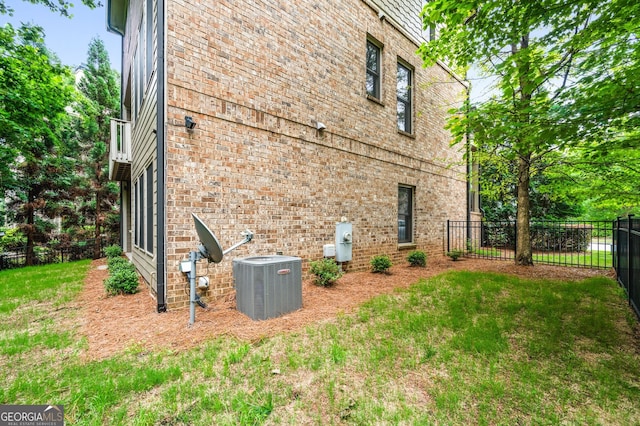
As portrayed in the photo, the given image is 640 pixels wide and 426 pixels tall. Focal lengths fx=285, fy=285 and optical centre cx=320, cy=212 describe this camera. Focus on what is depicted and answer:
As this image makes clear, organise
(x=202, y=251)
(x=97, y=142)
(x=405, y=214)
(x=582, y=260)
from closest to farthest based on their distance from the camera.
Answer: (x=202, y=251), (x=405, y=214), (x=582, y=260), (x=97, y=142)

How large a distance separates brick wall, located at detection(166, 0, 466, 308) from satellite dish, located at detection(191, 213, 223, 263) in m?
0.83

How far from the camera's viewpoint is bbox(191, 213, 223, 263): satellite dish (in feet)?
11.3

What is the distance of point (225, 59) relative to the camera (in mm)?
4891

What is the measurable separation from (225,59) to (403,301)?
513 centimetres

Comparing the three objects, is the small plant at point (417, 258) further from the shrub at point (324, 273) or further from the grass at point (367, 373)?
the grass at point (367, 373)

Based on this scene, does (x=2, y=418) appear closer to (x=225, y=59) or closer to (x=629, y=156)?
(x=225, y=59)

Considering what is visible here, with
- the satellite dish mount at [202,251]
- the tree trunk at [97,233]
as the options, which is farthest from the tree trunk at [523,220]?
the tree trunk at [97,233]

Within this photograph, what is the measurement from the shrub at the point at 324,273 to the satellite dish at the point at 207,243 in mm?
2385

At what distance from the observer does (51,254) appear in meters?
12.3

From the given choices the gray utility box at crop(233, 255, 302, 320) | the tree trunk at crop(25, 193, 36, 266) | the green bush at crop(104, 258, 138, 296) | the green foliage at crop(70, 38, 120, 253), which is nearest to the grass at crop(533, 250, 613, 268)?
the gray utility box at crop(233, 255, 302, 320)

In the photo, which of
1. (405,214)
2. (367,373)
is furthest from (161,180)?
(405,214)

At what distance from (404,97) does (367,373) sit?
8747 millimetres

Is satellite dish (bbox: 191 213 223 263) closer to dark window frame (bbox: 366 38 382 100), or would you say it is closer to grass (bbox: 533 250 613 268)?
dark window frame (bbox: 366 38 382 100)
